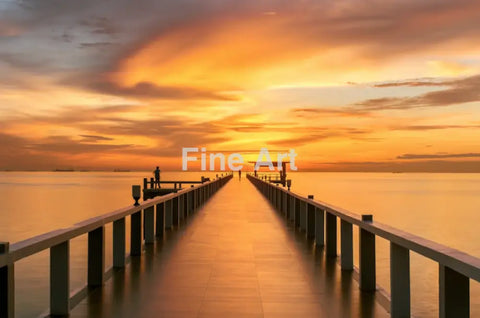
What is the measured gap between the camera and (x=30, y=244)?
15.2 ft

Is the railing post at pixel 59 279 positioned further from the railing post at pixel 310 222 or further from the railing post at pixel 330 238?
the railing post at pixel 310 222

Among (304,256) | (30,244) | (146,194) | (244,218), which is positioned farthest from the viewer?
(146,194)

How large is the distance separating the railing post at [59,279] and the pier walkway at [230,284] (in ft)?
0.51

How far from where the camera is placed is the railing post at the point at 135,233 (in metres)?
9.17

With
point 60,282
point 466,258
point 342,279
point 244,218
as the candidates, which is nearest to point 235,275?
point 342,279

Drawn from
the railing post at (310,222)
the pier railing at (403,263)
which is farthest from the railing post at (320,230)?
the pier railing at (403,263)

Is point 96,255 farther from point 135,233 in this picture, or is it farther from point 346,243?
point 346,243

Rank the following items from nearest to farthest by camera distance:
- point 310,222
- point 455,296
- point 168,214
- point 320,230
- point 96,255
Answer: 1. point 455,296
2. point 96,255
3. point 320,230
4. point 310,222
5. point 168,214

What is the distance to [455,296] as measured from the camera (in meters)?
4.14

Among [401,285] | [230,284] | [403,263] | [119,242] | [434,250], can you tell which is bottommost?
[230,284]

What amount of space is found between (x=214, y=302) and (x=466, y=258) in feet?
9.98

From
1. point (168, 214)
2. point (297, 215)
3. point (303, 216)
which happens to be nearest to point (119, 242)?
point (168, 214)

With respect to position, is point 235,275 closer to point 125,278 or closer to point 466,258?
point 125,278

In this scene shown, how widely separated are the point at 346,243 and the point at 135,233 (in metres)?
3.46
